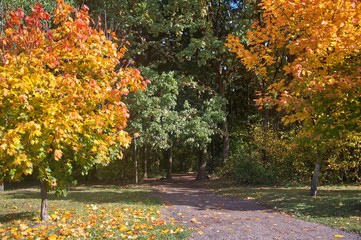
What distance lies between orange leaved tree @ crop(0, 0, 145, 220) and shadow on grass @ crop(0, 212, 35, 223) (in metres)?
0.72

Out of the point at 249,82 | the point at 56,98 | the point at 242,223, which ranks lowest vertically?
the point at 242,223

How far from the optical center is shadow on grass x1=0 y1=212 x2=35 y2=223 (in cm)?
705

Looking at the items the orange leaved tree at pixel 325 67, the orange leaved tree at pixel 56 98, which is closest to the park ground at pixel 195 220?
the orange leaved tree at pixel 56 98

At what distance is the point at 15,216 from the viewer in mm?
7352

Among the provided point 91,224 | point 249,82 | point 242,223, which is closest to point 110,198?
point 91,224

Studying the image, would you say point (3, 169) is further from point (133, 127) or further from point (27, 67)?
point (133, 127)

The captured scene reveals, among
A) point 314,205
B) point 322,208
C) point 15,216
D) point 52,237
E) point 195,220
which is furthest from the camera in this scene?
point 314,205

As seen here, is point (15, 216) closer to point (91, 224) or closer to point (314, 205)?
point (91, 224)

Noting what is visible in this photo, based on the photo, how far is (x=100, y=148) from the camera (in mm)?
5848

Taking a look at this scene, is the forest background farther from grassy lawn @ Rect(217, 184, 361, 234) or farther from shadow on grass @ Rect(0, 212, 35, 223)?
shadow on grass @ Rect(0, 212, 35, 223)

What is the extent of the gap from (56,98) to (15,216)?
3.22m

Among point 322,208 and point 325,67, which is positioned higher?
point 325,67

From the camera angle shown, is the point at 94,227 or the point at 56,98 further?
→ the point at 94,227

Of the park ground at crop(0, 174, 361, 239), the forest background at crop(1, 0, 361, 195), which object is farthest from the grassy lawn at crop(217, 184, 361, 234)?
the forest background at crop(1, 0, 361, 195)
